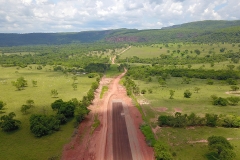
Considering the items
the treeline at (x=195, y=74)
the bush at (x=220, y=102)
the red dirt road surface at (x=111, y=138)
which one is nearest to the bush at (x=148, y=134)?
the red dirt road surface at (x=111, y=138)

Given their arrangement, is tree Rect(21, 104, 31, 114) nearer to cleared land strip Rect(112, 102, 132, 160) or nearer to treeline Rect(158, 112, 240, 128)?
cleared land strip Rect(112, 102, 132, 160)

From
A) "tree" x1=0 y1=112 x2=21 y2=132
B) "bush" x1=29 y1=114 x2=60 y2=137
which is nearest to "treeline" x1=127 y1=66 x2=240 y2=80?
"bush" x1=29 y1=114 x2=60 y2=137

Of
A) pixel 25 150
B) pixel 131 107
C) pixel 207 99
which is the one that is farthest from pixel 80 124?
pixel 207 99

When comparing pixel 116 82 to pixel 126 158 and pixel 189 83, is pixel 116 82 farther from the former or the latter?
pixel 126 158

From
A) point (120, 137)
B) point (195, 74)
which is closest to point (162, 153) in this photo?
point (120, 137)

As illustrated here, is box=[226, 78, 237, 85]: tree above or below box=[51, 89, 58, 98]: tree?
above

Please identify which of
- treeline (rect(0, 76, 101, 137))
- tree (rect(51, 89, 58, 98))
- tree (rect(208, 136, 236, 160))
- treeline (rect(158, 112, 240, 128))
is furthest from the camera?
tree (rect(51, 89, 58, 98))

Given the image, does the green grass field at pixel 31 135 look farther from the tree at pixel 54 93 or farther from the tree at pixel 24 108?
the tree at pixel 54 93
